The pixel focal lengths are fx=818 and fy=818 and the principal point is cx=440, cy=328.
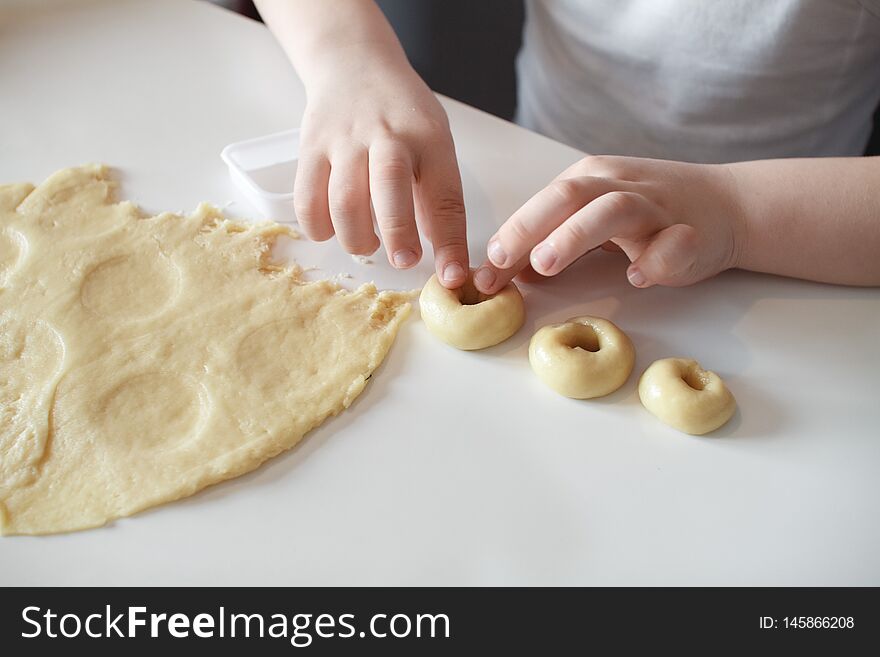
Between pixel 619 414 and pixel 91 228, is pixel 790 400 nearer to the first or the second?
→ pixel 619 414

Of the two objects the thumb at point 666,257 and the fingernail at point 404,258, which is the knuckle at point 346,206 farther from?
the thumb at point 666,257

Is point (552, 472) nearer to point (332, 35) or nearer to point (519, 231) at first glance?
point (519, 231)

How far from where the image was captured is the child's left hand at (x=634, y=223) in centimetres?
72

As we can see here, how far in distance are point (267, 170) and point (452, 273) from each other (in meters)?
0.28

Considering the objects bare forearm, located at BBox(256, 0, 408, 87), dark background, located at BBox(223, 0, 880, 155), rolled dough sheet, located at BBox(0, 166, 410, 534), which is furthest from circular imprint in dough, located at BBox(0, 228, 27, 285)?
dark background, located at BBox(223, 0, 880, 155)

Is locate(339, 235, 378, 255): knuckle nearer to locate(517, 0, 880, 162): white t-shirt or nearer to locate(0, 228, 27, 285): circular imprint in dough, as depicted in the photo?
locate(0, 228, 27, 285): circular imprint in dough

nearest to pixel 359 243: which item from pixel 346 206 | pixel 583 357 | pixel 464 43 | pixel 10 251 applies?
pixel 346 206

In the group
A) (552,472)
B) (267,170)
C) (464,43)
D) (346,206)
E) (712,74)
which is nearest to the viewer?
(552,472)

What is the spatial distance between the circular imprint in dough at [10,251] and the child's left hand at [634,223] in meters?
0.46

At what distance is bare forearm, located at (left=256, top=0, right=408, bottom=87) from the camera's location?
3.03ft

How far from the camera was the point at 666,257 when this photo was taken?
2.46ft

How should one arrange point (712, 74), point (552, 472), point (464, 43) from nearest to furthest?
point (552, 472), point (712, 74), point (464, 43)

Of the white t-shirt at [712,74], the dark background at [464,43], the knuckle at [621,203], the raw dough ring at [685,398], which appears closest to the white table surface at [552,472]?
the raw dough ring at [685,398]

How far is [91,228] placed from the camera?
2.81 feet
